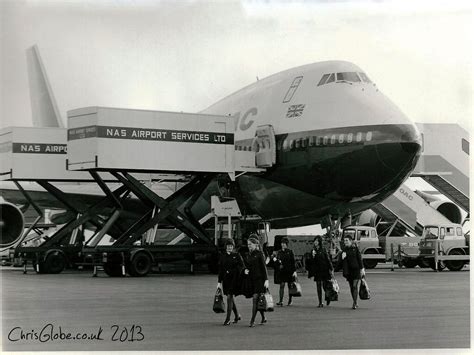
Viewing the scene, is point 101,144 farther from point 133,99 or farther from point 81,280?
point 81,280

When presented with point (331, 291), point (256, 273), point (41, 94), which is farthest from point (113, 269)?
point (41, 94)

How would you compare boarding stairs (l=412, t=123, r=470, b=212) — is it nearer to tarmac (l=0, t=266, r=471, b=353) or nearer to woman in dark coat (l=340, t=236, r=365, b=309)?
tarmac (l=0, t=266, r=471, b=353)

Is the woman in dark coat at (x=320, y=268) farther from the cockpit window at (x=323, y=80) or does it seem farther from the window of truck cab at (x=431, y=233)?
the window of truck cab at (x=431, y=233)

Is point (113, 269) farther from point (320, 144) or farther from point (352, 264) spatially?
point (352, 264)

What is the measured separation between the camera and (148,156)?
24891 mm

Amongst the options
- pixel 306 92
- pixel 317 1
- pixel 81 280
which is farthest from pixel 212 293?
pixel 306 92

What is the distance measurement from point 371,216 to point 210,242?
14821 millimetres

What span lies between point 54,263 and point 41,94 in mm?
14006

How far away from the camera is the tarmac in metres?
12.6

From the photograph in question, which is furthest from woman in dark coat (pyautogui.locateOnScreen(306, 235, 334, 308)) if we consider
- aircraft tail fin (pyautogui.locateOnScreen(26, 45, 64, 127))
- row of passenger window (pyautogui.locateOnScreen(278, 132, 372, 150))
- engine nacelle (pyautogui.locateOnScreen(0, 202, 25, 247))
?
aircraft tail fin (pyautogui.locateOnScreen(26, 45, 64, 127))

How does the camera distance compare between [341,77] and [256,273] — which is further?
[341,77]

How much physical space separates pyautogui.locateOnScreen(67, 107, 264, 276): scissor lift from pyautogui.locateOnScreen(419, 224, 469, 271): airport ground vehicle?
728 cm

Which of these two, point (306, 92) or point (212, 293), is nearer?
point (212, 293)

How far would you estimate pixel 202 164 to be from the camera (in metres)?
25.8
